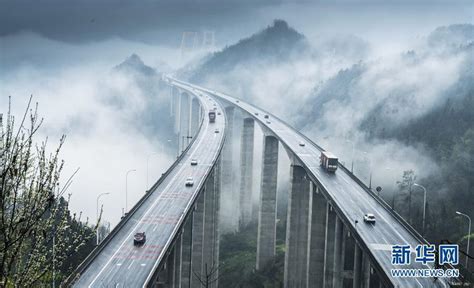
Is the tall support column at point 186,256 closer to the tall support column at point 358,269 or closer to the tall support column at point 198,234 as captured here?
the tall support column at point 198,234

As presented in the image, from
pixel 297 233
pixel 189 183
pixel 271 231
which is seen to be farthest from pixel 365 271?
pixel 271 231

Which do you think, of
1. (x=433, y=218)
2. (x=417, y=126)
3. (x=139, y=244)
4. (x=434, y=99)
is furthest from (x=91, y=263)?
(x=434, y=99)

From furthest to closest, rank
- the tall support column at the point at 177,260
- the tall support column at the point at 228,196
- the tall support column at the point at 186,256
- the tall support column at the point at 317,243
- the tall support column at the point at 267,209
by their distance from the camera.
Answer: the tall support column at the point at 228,196 < the tall support column at the point at 267,209 < the tall support column at the point at 317,243 < the tall support column at the point at 186,256 < the tall support column at the point at 177,260

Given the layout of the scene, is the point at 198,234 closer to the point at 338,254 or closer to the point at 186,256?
the point at 186,256

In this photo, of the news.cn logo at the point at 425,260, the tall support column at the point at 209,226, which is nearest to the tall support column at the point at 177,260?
the news.cn logo at the point at 425,260

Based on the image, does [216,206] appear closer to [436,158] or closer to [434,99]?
[436,158]

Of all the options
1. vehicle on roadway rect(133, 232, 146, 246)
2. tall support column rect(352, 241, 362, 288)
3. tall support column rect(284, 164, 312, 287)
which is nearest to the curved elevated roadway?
vehicle on roadway rect(133, 232, 146, 246)
